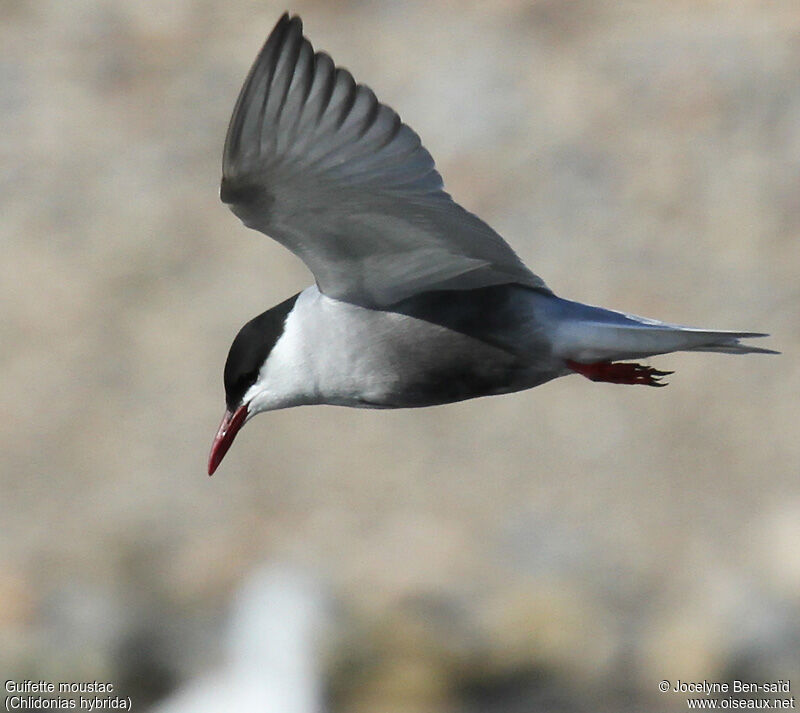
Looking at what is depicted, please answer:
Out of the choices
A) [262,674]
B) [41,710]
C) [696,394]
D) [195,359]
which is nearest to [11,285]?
[195,359]

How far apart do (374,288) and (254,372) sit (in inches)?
16.3

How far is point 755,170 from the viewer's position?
15320mm

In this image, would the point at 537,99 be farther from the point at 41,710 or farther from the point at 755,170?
the point at 41,710

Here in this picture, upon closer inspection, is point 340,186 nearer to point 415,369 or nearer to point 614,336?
point 415,369

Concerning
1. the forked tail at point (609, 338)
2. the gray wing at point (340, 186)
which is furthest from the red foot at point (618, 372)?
the gray wing at point (340, 186)

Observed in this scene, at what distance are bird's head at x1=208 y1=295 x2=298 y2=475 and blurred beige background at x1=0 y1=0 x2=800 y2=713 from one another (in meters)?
8.64

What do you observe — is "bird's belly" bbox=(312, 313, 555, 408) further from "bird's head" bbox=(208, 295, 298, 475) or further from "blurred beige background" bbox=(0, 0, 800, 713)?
"blurred beige background" bbox=(0, 0, 800, 713)

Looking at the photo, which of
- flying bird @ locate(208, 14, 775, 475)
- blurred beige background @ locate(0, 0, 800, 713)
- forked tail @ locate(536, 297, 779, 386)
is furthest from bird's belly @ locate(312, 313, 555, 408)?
blurred beige background @ locate(0, 0, 800, 713)

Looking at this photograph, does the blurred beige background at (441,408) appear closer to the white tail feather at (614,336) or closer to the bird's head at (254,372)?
the bird's head at (254,372)

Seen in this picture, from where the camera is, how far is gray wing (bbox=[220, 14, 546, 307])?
3398 millimetres

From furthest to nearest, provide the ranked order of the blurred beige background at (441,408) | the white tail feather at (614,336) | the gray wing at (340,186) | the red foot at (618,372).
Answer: the blurred beige background at (441,408) < the red foot at (618,372) < the white tail feather at (614,336) < the gray wing at (340,186)

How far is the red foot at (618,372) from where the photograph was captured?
13.3 ft

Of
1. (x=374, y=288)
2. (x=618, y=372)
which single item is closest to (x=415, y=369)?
(x=374, y=288)

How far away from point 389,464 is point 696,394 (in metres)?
2.89
